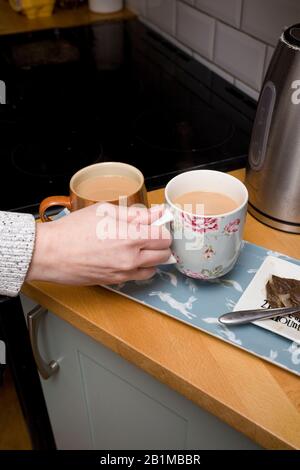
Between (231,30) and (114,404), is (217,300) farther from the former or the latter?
(231,30)

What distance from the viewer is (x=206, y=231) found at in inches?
19.3

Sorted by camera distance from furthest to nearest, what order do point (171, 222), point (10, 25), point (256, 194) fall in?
point (10, 25), point (256, 194), point (171, 222)

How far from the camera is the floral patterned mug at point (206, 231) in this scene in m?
0.49

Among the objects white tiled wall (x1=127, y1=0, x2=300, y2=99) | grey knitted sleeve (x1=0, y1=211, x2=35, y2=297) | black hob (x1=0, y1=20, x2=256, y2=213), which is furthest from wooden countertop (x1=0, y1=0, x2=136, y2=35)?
grey knitted sleeve (x1=0, y1=211, x2=35, y2=297)

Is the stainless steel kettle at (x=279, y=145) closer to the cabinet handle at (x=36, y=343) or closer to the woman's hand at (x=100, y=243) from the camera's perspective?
the woman's hand at (x=100, y=243)

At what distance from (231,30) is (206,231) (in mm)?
610

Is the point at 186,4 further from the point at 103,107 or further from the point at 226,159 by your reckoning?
the point at 226,159

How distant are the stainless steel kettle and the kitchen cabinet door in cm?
26

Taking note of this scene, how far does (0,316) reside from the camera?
67cm

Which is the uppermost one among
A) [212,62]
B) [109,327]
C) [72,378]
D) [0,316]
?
[212,62]

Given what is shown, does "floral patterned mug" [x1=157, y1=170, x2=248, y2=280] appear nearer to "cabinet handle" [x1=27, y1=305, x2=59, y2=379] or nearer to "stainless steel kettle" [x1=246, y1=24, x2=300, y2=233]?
"stainless steel kettle" [x1=246, y1=24, x2=300, y2=233]

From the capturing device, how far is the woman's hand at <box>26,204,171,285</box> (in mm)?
491

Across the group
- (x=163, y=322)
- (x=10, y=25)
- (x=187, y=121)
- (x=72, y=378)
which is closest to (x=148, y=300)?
(x=163, y=322)

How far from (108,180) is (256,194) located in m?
0.20
